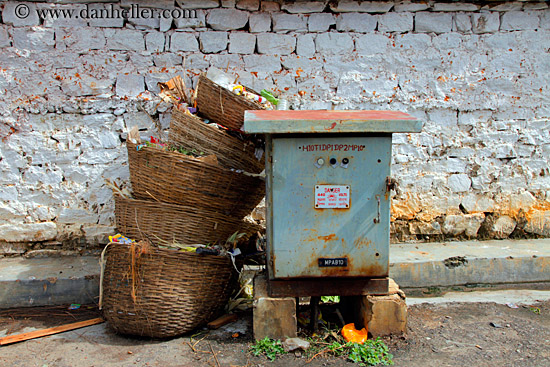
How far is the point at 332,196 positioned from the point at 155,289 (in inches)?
54.9

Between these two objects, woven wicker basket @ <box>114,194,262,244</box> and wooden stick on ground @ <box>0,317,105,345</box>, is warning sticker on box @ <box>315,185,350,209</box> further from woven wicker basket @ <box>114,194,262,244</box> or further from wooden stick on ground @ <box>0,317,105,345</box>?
wooden stick on ground @ <box>0,317,105,345</box>

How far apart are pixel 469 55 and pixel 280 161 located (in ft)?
9.59

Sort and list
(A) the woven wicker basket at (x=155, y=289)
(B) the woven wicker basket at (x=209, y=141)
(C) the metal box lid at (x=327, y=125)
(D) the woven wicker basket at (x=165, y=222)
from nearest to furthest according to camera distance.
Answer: (C) the metal box lid at (x=327, y=125) → (A) the woven wicker basket at (x=155, y=289) → (D) the woven wicker basket at (x=165, y=222) → (B) the woven wicker basket at (x=209, y=141)

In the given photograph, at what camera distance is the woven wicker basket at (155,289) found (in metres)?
3.15

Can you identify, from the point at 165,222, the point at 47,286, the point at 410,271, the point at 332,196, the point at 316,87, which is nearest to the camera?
the point at 332,196

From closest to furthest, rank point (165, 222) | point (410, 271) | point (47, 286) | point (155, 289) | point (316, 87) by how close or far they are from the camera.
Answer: point (155, 289), point (165, 222), point (47, 286), point (410, 271), point (316, 87)

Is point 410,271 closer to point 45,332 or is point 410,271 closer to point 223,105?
point 223,105

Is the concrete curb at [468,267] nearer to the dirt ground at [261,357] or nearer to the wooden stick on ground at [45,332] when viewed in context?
the dirt ground at [261,357]

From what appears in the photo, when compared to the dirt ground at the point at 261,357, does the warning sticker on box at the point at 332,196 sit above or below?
above

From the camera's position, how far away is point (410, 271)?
421 centimetres

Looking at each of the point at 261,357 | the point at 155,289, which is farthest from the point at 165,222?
the point at 261,357

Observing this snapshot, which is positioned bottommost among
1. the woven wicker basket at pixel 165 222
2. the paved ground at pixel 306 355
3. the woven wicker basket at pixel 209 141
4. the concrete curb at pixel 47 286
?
the paved ground at pixel 306 355

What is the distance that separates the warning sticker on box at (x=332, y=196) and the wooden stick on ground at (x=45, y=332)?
205cm

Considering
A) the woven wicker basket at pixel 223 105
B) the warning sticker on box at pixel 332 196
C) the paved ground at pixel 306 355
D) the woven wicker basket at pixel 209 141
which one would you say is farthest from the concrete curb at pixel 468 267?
the woven wicker basket at pixel 223 105
